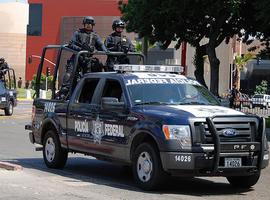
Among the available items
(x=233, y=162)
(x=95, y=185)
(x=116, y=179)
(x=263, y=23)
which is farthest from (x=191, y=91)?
→ (x=263, y=23)

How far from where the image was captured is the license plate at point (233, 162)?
9.91 metres

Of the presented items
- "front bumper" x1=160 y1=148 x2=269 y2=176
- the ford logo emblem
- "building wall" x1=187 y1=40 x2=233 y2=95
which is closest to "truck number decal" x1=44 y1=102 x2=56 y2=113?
"front bumper" x1=160 y1=148 x2=269 y2=176

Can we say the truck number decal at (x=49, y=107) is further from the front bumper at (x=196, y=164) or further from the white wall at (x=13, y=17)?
the white wall at (x=13, y=17)

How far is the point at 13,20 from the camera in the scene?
126250 mm

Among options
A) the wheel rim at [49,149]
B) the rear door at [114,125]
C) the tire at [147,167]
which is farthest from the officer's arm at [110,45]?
the tire at [147,167]

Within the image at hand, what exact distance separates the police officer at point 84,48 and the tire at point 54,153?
35.1 inches

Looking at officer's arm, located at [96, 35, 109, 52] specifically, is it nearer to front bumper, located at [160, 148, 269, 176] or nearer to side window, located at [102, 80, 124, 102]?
side window, located at [102, 80, 124, 102]

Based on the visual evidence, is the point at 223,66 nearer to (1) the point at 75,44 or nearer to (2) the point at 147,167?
(1) the point at 75,44

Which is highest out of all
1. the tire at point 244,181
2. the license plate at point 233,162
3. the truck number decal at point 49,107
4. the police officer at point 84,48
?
the police officer at point 84,48

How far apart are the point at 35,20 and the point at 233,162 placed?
10429 cm

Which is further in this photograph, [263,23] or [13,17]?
[13,17]

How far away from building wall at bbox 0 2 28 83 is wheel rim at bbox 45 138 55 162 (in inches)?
4436

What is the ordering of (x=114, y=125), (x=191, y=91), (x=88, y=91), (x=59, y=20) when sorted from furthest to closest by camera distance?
1. (x=59, y=20)
2. (x=88, y=91)
3. (x=191, y=91)
4. (x=114, y=125)

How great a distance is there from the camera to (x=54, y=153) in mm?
12930
